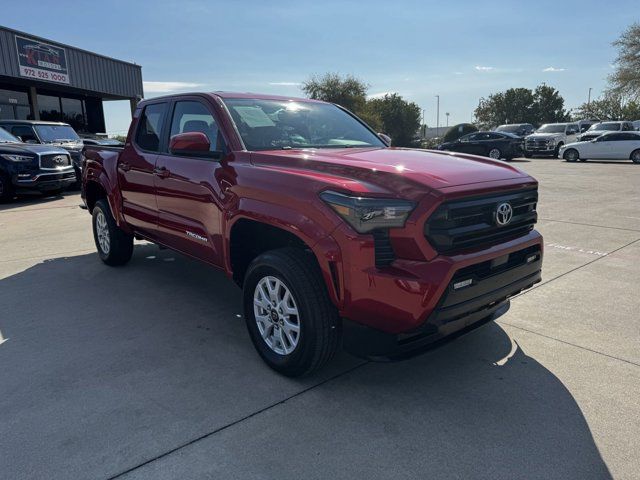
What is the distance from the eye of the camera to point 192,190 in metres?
3.98

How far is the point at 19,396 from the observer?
302 centimetres

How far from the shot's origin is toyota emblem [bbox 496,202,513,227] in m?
3.01

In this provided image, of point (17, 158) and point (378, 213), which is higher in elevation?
point (17, 158)

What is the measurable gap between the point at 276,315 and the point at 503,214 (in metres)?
1.58

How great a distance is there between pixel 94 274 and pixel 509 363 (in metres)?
4.60

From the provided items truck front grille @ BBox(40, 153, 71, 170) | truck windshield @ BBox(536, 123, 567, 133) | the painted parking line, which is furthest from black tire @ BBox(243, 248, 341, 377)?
truck windshield @ BBox(536, 123, 567, 133)

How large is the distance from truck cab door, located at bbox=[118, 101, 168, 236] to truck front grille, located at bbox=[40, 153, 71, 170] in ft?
26.4

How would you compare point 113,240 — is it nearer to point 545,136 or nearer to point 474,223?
point 474,223

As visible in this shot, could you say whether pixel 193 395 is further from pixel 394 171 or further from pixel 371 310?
pixel 394 171

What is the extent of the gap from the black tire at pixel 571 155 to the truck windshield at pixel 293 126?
22.1 metres

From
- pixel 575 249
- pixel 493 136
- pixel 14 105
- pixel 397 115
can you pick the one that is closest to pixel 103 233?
pixel 575 249

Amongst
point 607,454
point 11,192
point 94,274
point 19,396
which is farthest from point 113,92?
point 607,454

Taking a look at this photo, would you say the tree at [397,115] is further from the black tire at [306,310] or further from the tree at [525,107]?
the black tire at [306,310]

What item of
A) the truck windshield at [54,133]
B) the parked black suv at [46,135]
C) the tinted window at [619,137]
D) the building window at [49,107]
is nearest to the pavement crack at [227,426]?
the parked black suv at [46,135]
